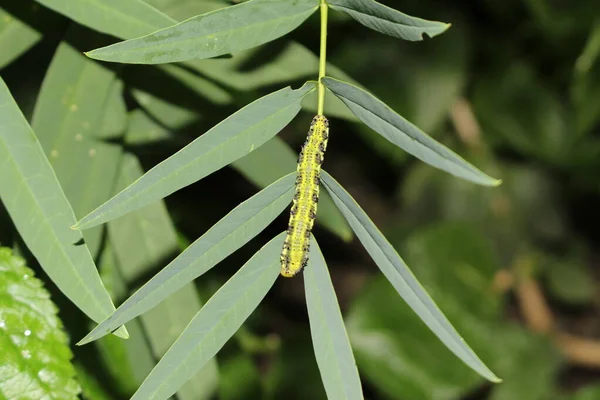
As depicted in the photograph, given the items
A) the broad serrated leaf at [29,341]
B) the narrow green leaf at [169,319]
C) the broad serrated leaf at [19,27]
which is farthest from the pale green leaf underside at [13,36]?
the narrow green leaf at [169,319]

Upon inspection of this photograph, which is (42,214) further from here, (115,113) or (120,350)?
(120,350)

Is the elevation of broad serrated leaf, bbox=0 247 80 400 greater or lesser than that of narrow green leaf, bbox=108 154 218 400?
lesser

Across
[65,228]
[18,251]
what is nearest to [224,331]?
[65,228]

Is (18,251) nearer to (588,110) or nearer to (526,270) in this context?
(588,110)

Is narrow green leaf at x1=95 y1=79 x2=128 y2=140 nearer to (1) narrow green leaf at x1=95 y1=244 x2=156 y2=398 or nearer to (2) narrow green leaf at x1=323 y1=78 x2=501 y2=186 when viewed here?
(1) narrow green leaf at x1=95 y1=244 x2=156 y2=398

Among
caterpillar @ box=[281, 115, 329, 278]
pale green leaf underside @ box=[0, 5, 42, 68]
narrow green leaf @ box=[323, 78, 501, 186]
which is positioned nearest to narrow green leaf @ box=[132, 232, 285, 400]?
caterpillar @ box=[281, 115, 329, 278]

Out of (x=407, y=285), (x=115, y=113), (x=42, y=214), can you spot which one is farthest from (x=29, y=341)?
(x=407, y=285)

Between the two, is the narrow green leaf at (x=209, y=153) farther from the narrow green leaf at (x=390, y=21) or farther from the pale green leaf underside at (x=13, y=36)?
the pale green leaf underside at (x=13, y=36)
